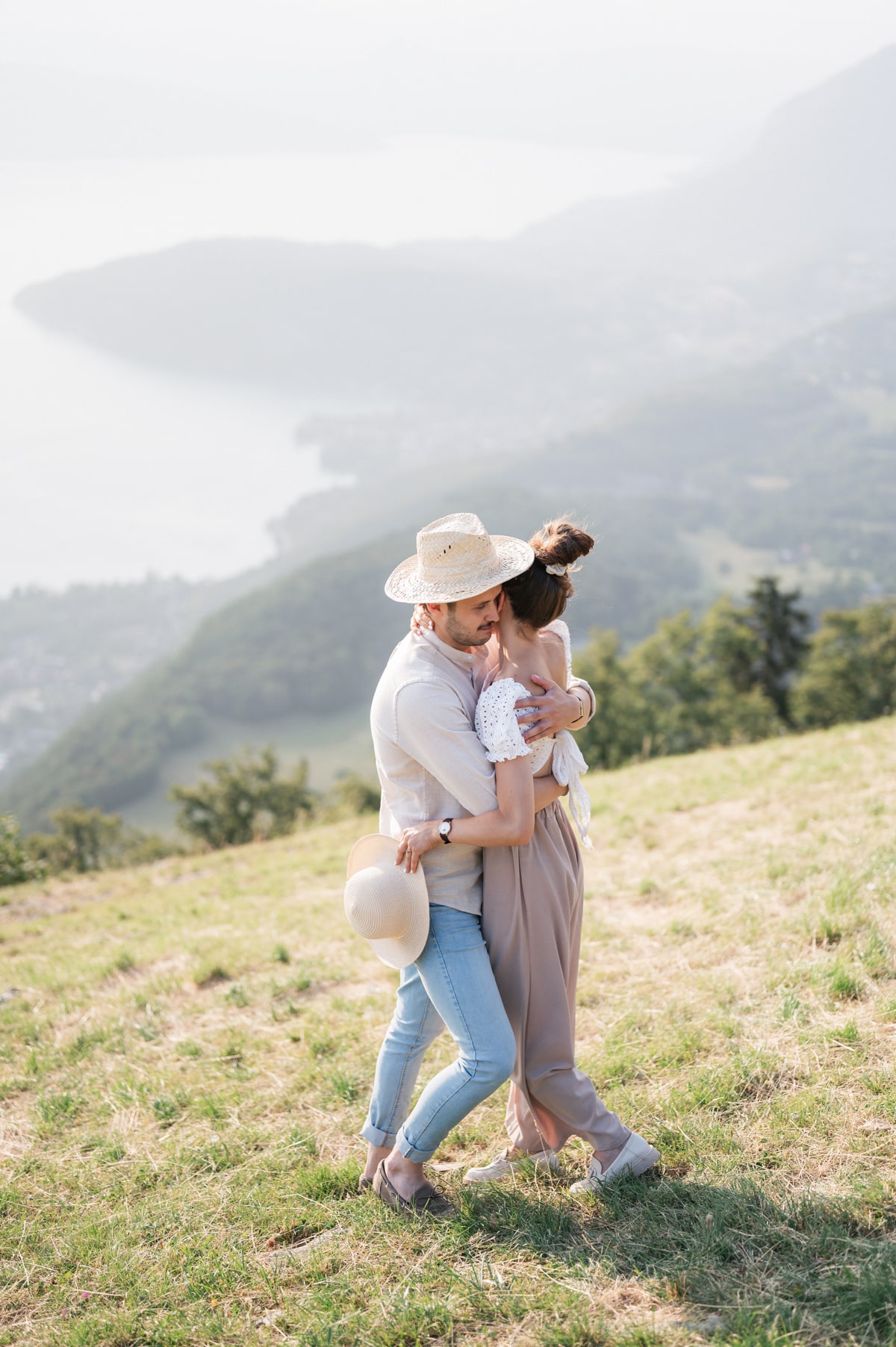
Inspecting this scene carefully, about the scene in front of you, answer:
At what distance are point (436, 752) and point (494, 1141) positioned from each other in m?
2.00

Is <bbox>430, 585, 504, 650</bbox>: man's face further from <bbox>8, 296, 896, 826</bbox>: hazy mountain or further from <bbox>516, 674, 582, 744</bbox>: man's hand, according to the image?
<bbox>8, 296, 896, 826</bbox>: hazy mountain

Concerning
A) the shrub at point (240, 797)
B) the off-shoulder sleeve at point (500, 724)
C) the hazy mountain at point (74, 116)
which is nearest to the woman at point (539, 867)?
the off-shoulder sleeve at point (500, 724)

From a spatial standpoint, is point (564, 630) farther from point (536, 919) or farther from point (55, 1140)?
point (55, 1140)

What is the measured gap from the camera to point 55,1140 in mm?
4359

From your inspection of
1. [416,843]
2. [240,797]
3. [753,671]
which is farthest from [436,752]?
[753,671]

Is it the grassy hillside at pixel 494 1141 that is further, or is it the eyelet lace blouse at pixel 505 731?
the eyelet lace blouse at pixel 505 731

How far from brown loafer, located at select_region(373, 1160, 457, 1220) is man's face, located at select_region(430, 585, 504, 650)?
2031 mm

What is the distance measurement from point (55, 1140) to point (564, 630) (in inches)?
136

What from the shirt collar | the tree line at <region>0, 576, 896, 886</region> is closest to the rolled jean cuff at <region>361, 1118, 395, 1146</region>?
the shirt collar

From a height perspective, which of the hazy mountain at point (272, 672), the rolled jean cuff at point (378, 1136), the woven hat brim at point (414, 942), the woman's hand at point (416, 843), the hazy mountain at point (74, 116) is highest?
the hazy mountain at point (74, 116)

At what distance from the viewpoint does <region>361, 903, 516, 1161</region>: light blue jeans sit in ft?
10.2

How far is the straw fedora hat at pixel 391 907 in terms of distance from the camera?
3.09m

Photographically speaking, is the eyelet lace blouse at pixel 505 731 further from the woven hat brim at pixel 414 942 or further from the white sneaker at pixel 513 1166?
the white sneaker at pixel 513 1166

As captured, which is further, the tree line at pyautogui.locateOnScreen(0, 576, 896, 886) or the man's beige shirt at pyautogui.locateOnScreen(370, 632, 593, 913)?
the tree line at pyautogui.locateOnScreen(0, 576, 896, 886)
